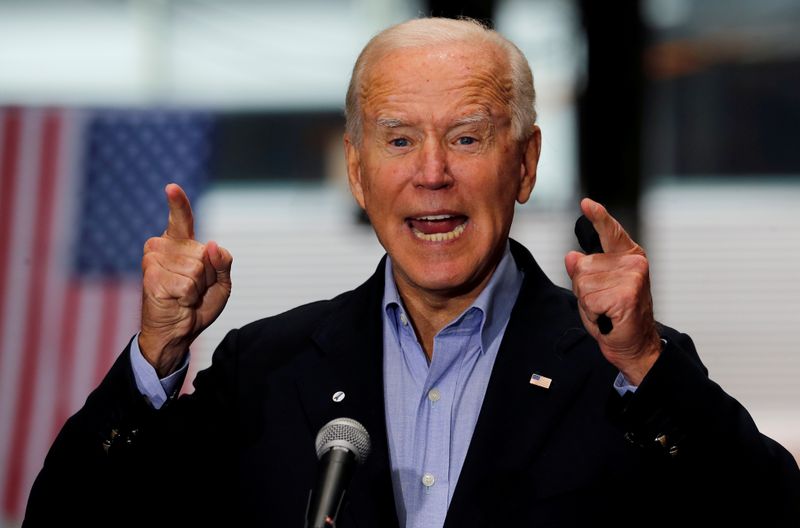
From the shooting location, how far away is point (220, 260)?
2.07 metres

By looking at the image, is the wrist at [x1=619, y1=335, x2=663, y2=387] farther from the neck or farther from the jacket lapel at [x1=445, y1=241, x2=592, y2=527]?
the neck

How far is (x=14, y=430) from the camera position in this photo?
4434mm

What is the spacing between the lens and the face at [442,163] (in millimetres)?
2207

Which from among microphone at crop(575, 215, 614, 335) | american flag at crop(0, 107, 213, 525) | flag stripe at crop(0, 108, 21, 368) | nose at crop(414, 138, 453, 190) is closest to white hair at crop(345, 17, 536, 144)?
nose at crop(414, 138, 453, 190)

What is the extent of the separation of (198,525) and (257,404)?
25 cm

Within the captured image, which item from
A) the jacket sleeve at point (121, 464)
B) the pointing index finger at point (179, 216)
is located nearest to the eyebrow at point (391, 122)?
the pointing index finger at point (179, 216)

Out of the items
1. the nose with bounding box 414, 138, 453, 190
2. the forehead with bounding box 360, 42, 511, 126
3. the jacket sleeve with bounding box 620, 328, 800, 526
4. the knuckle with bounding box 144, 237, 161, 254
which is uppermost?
the forehead with bounding box 360, 42, 511, 126

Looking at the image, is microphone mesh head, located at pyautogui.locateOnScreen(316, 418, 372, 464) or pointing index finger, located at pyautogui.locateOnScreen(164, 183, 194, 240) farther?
pointing index finger, located at pyautogui.locateOnScreen(164, 183, 194, 240)

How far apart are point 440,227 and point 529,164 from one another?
0.31m

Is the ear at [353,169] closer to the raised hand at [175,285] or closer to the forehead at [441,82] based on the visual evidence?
the forehead at [441,82]

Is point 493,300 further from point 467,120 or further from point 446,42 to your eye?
point 446,42

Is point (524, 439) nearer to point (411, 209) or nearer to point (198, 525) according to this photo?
point (411, 209)

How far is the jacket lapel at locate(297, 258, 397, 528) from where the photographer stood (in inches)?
80.2

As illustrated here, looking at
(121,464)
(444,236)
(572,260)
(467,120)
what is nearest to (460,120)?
(467,120)
